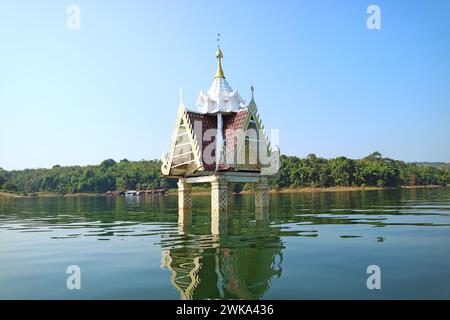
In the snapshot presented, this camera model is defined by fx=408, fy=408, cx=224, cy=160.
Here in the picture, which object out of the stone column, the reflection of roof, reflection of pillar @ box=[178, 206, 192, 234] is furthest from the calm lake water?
the stone column

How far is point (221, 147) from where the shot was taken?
25.3m

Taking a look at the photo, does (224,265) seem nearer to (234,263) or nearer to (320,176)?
(234,263)

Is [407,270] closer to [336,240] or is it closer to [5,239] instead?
[336,240]

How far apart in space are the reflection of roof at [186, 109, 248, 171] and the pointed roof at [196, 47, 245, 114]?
0.54 meters

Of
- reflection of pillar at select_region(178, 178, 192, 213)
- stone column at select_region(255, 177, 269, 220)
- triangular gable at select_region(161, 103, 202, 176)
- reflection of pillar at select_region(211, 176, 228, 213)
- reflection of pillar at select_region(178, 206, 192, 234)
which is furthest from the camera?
reflection of pillar at select_region(178, 178, 192, 213)

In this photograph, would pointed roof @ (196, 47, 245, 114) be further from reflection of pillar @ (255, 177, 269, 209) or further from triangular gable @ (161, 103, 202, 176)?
reflection of pillar @ (255, 177, 269, 209)

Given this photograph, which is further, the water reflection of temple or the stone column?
the stone column

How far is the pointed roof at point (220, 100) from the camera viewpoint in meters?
27.8

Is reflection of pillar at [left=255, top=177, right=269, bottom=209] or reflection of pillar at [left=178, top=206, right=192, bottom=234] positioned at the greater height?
reflection of pillar at [left=255, top=177, right=269, bottom=209]

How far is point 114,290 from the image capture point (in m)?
9.61

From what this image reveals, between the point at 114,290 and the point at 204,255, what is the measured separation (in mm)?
4627

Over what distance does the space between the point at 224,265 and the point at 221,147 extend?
545 inches

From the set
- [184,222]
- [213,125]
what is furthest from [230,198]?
[213,125]

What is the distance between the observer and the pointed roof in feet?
91.3
